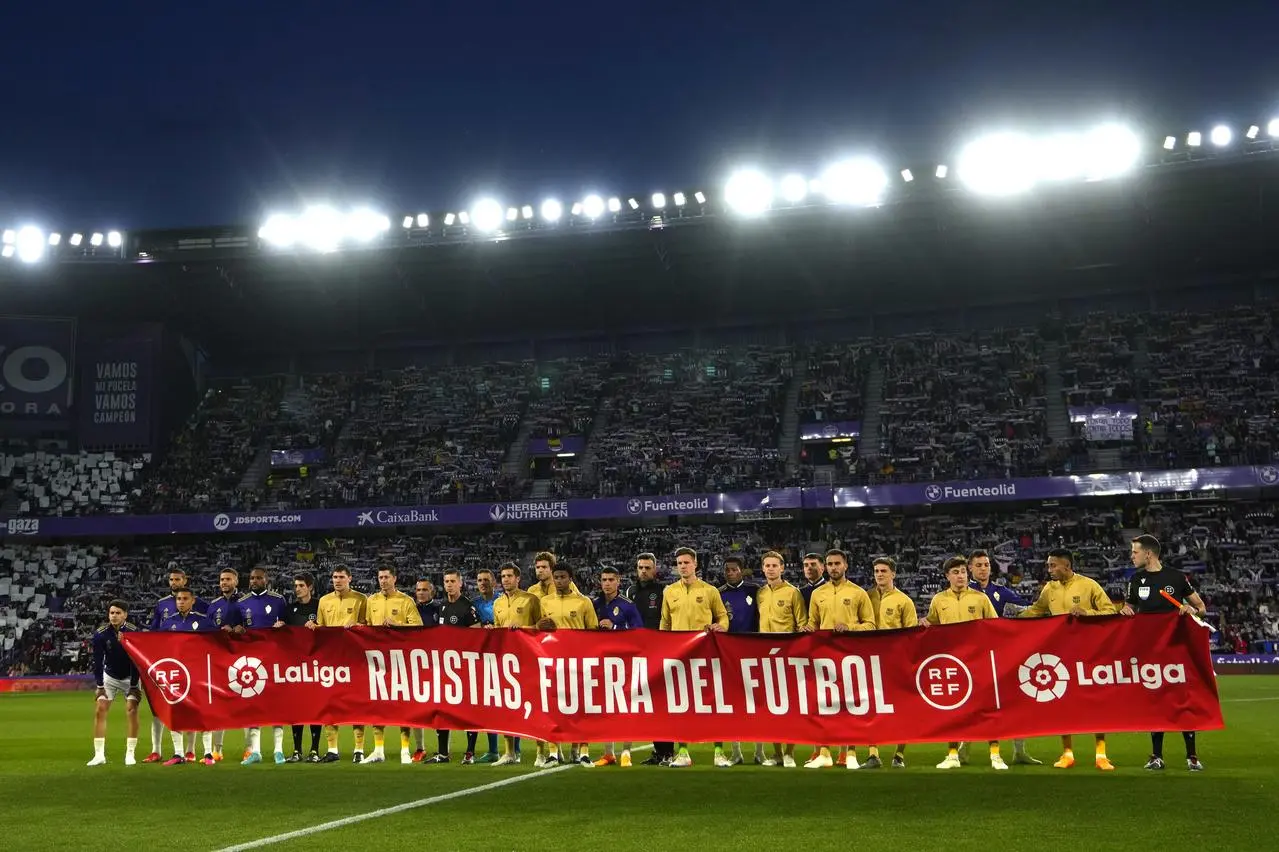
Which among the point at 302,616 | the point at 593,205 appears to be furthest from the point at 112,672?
the point at 593,205

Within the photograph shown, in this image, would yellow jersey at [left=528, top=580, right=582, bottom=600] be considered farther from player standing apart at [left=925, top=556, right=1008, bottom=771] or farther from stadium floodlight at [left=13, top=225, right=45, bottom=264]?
stadium floodlight at [left=13, top=225, right=45, bottom=264]

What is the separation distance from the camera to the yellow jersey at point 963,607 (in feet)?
39.3

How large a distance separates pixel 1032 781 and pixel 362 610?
310 inches

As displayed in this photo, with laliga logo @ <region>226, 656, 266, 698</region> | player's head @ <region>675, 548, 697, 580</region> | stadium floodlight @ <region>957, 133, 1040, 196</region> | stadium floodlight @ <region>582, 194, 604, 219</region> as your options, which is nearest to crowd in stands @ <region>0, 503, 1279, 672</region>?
stadium floodlight @ <region>957, 133, 1040, 196</region>

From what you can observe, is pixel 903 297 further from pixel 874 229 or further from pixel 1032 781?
pixel 1032 781

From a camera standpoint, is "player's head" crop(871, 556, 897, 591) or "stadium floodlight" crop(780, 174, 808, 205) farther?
"stadium floodlight" crop(780, 174, 808, 205)

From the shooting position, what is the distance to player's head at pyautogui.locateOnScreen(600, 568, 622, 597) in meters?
12.3

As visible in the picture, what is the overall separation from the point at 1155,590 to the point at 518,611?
6924 millimetres

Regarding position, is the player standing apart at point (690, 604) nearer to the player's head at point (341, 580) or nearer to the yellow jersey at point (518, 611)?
the yellow jersey at point (518, 611)

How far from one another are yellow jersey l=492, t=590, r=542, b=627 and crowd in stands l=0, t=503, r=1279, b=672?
1843 centimetres

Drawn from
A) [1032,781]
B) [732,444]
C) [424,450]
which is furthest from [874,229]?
[1032,781]

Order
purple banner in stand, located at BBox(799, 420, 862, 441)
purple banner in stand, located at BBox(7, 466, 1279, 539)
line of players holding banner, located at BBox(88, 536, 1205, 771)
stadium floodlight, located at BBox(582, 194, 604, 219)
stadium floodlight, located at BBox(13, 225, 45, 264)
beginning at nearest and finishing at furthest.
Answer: line of players holding banner, located at BBox(88, 536, 1205, 771) → purple banner in stand, located at BBox(7, 466, 1279, 539) → stadium floodlight, located at BBox(582, 194, 604, 219) → stadium floodlight, located at BBox(13, 225, 45, 264) → purple banner in stand, located at BBox(799, 420, 862, 441)

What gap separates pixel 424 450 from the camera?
1645 inches

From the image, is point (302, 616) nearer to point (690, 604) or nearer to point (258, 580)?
point (258, 580)
